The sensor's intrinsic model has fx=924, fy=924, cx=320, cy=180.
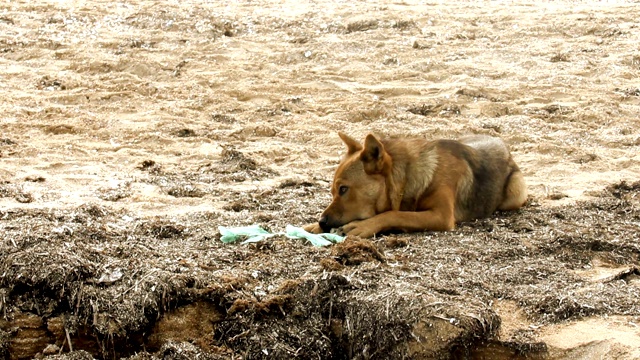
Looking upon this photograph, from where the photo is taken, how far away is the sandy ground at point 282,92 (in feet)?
26.0

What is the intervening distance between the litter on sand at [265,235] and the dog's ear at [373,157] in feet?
2.18

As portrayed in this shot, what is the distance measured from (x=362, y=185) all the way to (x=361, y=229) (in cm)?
41

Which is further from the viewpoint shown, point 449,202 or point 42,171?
point 42,171

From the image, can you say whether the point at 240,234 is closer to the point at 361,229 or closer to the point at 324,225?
the point at 324,225

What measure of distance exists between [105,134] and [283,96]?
207cm

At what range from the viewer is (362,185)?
657cm

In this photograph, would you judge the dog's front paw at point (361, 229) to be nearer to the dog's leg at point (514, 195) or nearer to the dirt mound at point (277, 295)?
the dirt mound at point (277, 295)

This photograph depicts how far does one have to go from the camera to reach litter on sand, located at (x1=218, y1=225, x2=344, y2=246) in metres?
5.98

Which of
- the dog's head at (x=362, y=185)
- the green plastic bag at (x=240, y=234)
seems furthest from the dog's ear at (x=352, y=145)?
the green plastic bag at (x=240, y=234)

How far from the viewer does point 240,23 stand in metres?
12.4

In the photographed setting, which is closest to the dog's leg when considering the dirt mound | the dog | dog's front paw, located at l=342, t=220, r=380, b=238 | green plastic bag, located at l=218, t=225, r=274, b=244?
Result: the dog

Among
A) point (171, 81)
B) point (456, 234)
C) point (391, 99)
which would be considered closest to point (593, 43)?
point (391, 99)

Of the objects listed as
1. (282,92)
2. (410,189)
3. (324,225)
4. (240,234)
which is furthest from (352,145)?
(282,92)

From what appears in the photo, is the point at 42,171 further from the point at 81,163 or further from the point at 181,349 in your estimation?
the point at 181,349
